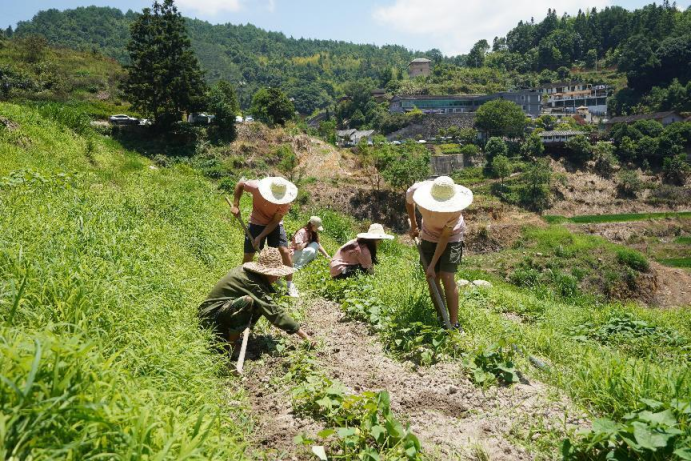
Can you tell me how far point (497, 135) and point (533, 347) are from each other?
47840 millimetres

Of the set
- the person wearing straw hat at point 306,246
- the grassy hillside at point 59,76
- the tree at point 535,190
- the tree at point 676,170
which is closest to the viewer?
the person wearing straw hat at point 306,246

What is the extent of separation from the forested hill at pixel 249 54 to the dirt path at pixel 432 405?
10033 cm

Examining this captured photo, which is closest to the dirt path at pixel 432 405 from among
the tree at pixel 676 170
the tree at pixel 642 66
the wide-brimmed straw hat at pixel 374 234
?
the wide-brimmed straw hat at pixel 374 234

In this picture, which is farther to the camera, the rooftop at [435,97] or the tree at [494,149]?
the rooftop at [435,97]

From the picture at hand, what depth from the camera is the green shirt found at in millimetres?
3594

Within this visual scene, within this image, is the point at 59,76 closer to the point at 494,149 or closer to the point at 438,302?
the point at 494,149

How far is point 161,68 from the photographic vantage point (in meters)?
22.6

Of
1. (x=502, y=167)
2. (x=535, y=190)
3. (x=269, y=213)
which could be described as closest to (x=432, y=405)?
(x=269, y=213)

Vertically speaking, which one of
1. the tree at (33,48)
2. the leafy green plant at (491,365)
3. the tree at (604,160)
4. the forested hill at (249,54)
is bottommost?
the tree at (604,160)

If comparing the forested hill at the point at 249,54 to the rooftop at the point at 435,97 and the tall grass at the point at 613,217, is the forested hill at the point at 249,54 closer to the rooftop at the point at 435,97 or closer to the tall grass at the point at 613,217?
the rooftop at the point at 435,97

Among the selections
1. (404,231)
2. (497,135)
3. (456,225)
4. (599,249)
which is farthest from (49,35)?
(456,225)

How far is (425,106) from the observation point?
6431 centimetres

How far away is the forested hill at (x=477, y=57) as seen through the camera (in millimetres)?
61125

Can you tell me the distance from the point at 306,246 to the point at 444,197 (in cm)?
338
